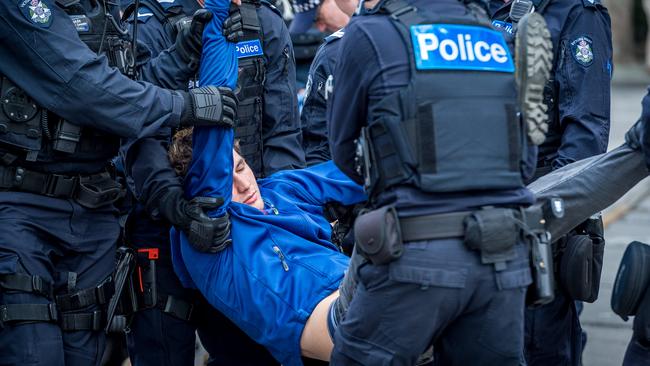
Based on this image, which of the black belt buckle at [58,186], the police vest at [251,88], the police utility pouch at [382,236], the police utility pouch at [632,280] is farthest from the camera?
the police vest at [251,88]

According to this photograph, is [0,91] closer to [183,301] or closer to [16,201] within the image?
[16,201]

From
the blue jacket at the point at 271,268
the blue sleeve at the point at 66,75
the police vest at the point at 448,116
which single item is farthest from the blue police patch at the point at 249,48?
the police vest at the point at 448,116

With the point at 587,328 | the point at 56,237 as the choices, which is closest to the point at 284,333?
the point at 56,237

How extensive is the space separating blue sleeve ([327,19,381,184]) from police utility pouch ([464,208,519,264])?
50cm

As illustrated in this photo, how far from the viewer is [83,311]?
4242 millimetres

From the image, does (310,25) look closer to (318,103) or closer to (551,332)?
(318,103)

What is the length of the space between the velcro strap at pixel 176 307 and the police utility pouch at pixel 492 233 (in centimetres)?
170

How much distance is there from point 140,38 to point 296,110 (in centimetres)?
79

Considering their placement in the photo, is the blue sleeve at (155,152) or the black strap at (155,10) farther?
the black strap at (155,10)

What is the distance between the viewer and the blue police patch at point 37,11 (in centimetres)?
393

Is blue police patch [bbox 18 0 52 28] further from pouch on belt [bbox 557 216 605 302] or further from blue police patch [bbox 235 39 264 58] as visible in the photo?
pouch on belt [bbox 557 216 605 302]

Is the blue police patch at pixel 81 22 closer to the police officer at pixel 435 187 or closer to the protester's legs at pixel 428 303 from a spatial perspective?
the police officer at pixel 435 187

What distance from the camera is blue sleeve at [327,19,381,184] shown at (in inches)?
136

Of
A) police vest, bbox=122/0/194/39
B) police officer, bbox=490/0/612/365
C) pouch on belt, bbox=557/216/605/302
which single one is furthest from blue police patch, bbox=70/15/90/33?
pouch on belt, bbox=557/216/605/302
